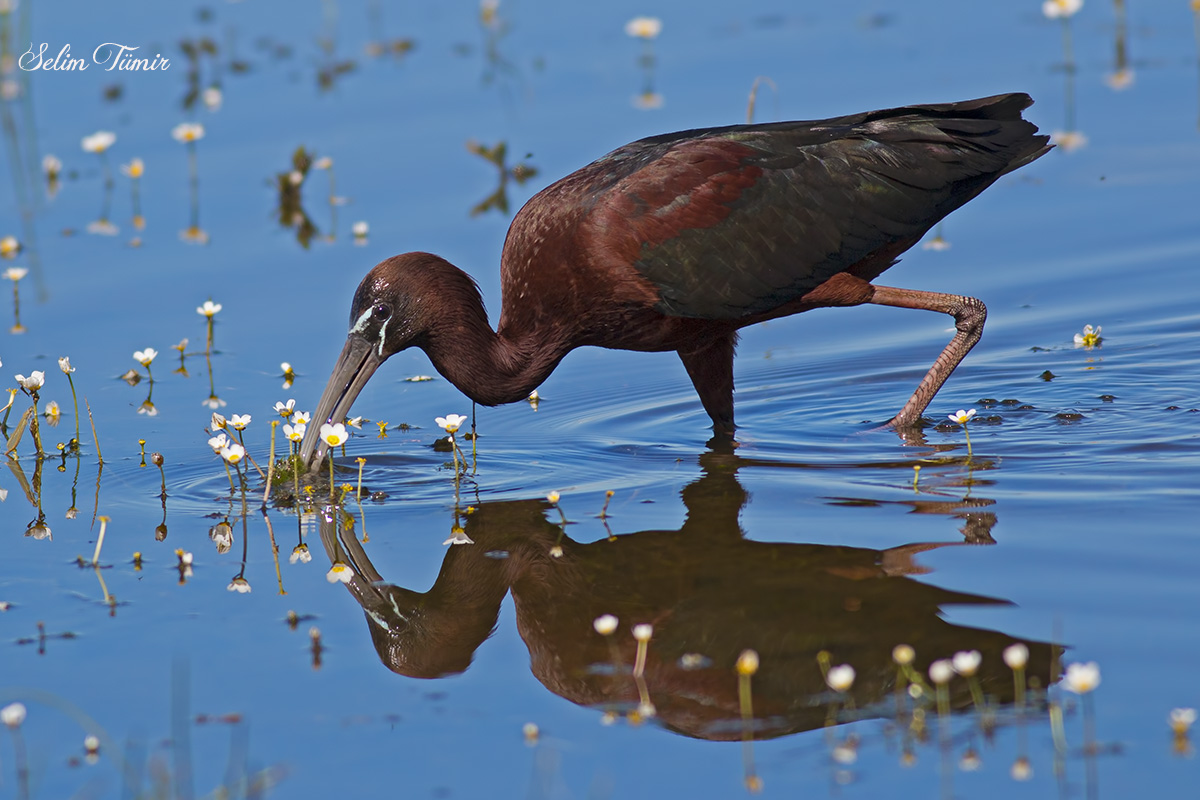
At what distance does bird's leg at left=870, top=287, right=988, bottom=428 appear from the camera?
→ 6520 millimetres

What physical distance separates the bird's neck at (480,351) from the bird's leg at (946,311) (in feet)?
4.80

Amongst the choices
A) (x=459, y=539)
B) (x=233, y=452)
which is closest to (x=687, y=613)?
(x=459, y=539)

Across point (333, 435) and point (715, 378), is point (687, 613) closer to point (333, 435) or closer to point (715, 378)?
point (333, 435)

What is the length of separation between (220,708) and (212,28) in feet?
30.9

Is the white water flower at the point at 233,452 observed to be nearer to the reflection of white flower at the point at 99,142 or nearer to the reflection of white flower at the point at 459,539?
the reflection of white flower at the point at 459,539

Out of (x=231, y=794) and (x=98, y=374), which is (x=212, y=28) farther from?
(x=231, y=794)

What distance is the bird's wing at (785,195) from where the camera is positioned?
6.09m

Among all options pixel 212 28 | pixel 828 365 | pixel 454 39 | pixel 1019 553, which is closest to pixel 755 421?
pixel 828 365


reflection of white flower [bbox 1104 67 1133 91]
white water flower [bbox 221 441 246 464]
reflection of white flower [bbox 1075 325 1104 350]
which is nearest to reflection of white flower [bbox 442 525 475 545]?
white water flower [bbox 221 441 246 464]

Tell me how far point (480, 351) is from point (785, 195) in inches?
55.4

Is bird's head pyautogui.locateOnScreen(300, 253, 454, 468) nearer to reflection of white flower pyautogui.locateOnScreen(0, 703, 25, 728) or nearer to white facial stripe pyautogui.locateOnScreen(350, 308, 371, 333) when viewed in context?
white facial stripe pyautogui.locateOnScreen(350, 308, 371, 333)

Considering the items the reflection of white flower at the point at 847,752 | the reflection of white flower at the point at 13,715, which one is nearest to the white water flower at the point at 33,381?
the reflection of white flower at the point at 13,715

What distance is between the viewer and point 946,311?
22.0ft

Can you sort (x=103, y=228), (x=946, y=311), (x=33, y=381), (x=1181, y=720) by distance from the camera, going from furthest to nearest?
(x=103, y=228)
(x=946, y=311)
(x=33, y=381)
(x=1181, y=720)
